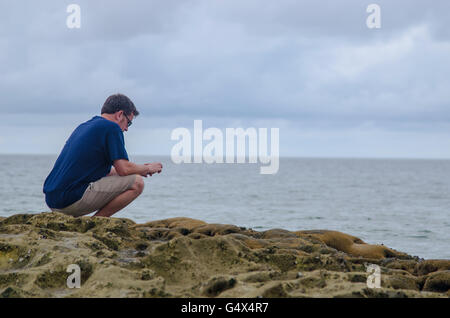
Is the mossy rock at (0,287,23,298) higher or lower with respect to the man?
lower

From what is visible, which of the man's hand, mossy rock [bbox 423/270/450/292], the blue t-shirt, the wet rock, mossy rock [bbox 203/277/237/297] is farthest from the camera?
the man's hand

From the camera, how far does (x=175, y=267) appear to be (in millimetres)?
3682

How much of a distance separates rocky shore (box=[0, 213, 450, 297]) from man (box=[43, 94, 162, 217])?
36cm

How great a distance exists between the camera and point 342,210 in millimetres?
21422

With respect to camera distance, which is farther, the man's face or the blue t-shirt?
the man's face

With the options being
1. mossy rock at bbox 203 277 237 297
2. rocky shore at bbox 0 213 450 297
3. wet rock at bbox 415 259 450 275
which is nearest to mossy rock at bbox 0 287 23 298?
rocky shore at bbox 0 213 450 297

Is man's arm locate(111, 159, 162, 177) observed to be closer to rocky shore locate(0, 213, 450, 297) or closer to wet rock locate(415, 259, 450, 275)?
rocky shore locate(0, 213, 450, 297)

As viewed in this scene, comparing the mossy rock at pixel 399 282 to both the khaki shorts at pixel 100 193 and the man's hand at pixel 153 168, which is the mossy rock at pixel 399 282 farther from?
the khaki shorts at pixel 100 193

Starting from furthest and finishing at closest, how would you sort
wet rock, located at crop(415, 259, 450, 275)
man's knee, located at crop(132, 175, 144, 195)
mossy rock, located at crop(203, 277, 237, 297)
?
man's knee, located at crop(132, 175, 144, 195)
wet rock, located at crop(415, 259, 450, 275)
mossy rock, located at crop(203, 277, 237, 297)

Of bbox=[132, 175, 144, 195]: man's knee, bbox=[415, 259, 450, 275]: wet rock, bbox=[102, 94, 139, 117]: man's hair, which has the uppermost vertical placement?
bbox=[102, 94, 139, 117]: man's hair

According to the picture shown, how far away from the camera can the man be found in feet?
17.9
